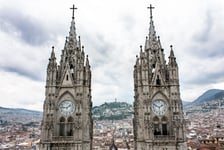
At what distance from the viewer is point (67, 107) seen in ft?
124

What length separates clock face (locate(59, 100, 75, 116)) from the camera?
37594mm

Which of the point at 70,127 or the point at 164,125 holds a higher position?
the point at 164,125

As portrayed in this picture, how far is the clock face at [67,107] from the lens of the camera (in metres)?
37.6

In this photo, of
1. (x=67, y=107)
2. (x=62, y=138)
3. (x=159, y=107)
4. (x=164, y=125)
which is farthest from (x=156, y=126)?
(x=62, y=138)

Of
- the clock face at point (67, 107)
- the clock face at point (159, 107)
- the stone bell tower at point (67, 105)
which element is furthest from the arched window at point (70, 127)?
the clock face at point (159, 107)

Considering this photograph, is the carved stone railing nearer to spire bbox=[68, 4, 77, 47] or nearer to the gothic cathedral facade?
the gothic cathedral facade

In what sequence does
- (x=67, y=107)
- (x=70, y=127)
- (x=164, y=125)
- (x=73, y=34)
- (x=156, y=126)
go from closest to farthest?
(x=70, y=127), (x=156, y=126), (x=164, y=125), (x=67, y=107), (x=73, y=34)

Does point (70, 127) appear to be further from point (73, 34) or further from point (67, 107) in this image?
point (73, 34)

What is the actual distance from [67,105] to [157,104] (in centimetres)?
1285

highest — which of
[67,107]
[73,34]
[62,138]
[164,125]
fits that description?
[73,34]

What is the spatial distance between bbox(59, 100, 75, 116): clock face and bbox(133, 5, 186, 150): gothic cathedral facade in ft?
31.3

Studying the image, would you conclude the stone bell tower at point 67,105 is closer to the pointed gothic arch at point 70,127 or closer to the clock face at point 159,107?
the pointed gothic arch at point 70,127

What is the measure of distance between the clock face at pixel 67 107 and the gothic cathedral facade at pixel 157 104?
9.54 m

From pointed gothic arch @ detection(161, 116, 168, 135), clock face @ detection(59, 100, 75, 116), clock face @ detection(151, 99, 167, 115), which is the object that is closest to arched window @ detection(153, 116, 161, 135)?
pointed gothic arch @ detection(161, 116, 168, 135)
